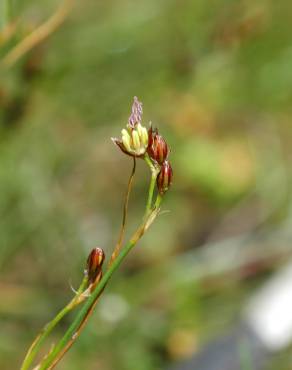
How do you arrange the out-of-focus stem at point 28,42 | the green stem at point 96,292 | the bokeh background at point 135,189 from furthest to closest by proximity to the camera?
1. the bokeh background at point 135,189
2. the out-of-focus stem at point 28,42
3. the green stem at point 96,292

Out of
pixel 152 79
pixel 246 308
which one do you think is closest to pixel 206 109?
pixel 152 79

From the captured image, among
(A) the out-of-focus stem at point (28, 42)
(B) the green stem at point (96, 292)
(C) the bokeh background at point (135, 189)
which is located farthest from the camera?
(C) the bokeh background at point (135, 189)

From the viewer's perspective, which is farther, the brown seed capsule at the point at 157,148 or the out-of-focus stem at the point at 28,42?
the out-of-focus stem at the point at 28,42

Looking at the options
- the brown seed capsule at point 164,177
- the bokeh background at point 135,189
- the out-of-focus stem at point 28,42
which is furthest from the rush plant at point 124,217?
the bokeh background at point 135,189

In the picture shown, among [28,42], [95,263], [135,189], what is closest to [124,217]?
[95,263]

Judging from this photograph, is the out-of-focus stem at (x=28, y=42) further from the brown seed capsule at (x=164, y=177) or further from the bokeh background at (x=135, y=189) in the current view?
the brown seed capsule at (x=164, y=177)

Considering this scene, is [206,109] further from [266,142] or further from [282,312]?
[282,312]
